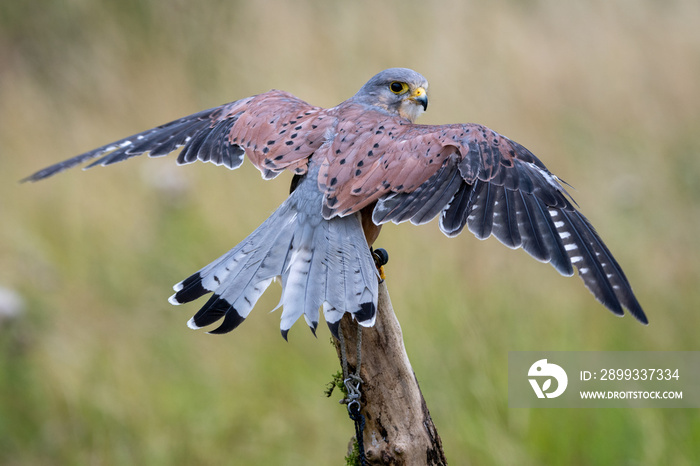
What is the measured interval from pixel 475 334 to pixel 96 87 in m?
4.35

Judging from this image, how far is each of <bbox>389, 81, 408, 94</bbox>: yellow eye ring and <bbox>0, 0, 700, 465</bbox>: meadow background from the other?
1.15m

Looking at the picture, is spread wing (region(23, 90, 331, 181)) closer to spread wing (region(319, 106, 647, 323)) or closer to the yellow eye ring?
spread wing (region(319, 106, 647, 323))

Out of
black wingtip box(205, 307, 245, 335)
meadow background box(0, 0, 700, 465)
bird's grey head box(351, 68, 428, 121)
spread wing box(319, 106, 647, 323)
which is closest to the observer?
black wingtip box(205, 307, 245, 335)

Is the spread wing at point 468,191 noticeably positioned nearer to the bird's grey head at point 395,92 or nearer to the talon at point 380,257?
the talon at point 380,257

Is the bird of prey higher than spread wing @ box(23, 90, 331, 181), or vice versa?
spread wing @ box(23, 90, 331, 181)

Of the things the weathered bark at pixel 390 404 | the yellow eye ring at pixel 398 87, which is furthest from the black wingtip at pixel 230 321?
the yellow eye ring at pixel 398 87

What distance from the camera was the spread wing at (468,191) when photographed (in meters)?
2.13

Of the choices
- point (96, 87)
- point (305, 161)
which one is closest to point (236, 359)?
point (305, 161)

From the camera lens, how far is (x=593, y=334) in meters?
3.66

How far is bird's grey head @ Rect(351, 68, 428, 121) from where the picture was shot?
3055 millimetres

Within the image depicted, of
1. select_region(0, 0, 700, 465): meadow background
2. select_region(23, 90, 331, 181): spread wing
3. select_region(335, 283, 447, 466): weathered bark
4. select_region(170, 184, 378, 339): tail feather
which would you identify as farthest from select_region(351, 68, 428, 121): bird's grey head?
select_region(335, 283, 447, 466): weathered bark

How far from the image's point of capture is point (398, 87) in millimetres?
3082

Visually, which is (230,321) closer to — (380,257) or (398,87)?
(380,257)

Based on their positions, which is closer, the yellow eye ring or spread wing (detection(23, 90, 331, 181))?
spread wing (detection(23, 90, 331, 181))
